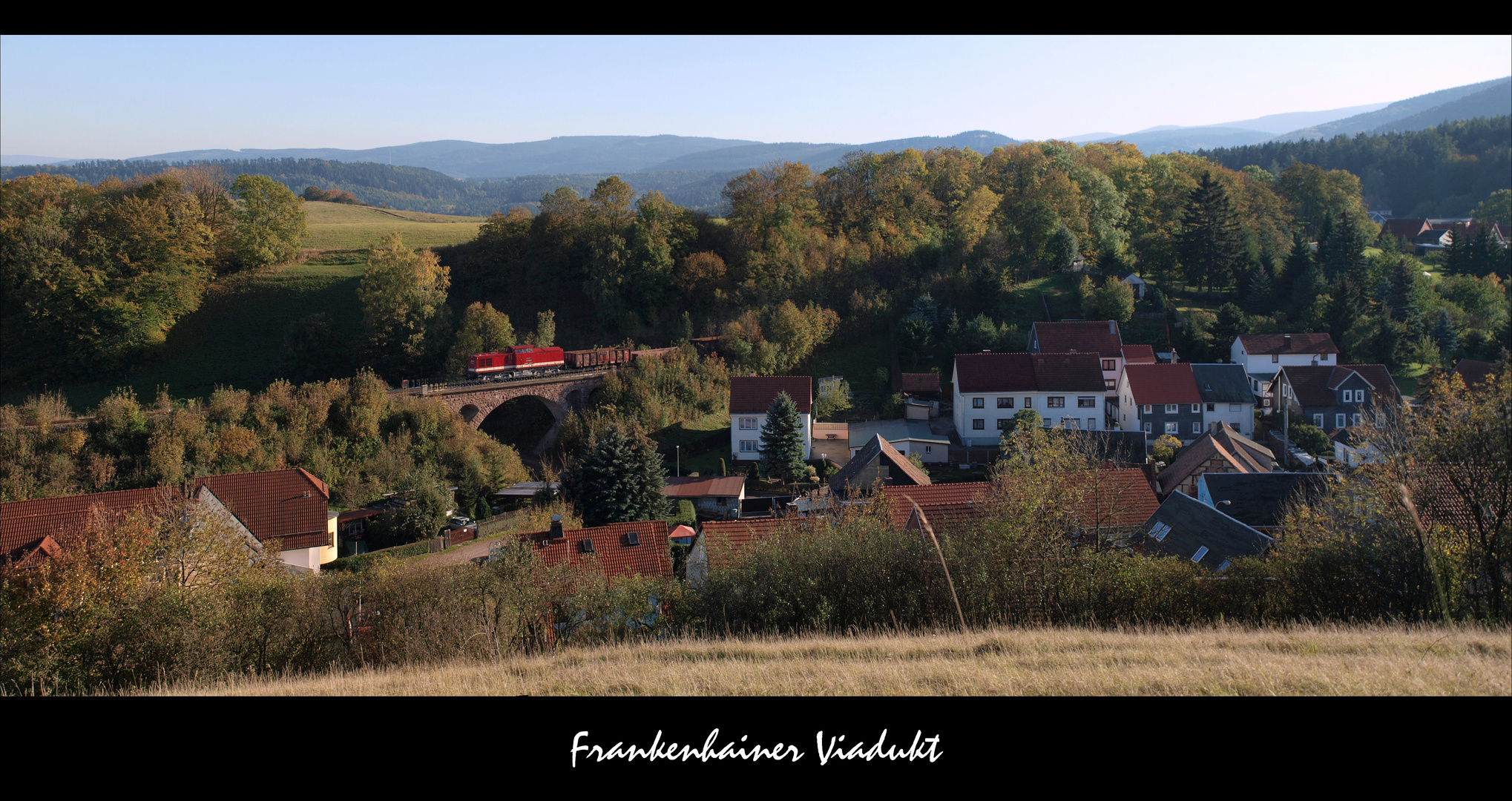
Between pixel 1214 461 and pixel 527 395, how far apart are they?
73.6ft

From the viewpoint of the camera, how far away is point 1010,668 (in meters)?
5.75

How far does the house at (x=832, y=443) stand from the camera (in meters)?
27.2

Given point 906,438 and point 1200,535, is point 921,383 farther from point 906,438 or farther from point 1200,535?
point 1200,535

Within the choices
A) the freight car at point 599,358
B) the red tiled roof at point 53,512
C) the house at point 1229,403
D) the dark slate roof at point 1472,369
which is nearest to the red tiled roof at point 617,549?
the red tiled roof at point 53,512

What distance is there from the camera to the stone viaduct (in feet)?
91.7

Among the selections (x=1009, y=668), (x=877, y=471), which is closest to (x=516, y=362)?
(x=877, y=471)

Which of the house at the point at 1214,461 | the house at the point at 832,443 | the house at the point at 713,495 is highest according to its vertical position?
the house at the point at 1214,461

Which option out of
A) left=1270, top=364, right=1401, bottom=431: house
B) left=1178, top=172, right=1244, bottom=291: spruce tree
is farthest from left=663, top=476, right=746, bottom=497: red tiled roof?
left=1178, top=172, right=1244, bottom=291: spruce tree

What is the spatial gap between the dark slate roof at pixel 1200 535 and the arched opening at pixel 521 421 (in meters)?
21.9

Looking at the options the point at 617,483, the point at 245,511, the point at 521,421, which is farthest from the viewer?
the point at 521,421

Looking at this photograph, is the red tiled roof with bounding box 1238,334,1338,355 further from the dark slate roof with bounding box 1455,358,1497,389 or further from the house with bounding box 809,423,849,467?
the house with bounding box 809,423,849,467

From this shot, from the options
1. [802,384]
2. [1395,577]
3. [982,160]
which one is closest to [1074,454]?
[1395,577]

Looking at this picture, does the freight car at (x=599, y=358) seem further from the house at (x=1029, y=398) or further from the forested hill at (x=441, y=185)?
the forested hill at (x=441, y=185)

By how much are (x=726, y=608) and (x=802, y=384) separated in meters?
19.7
